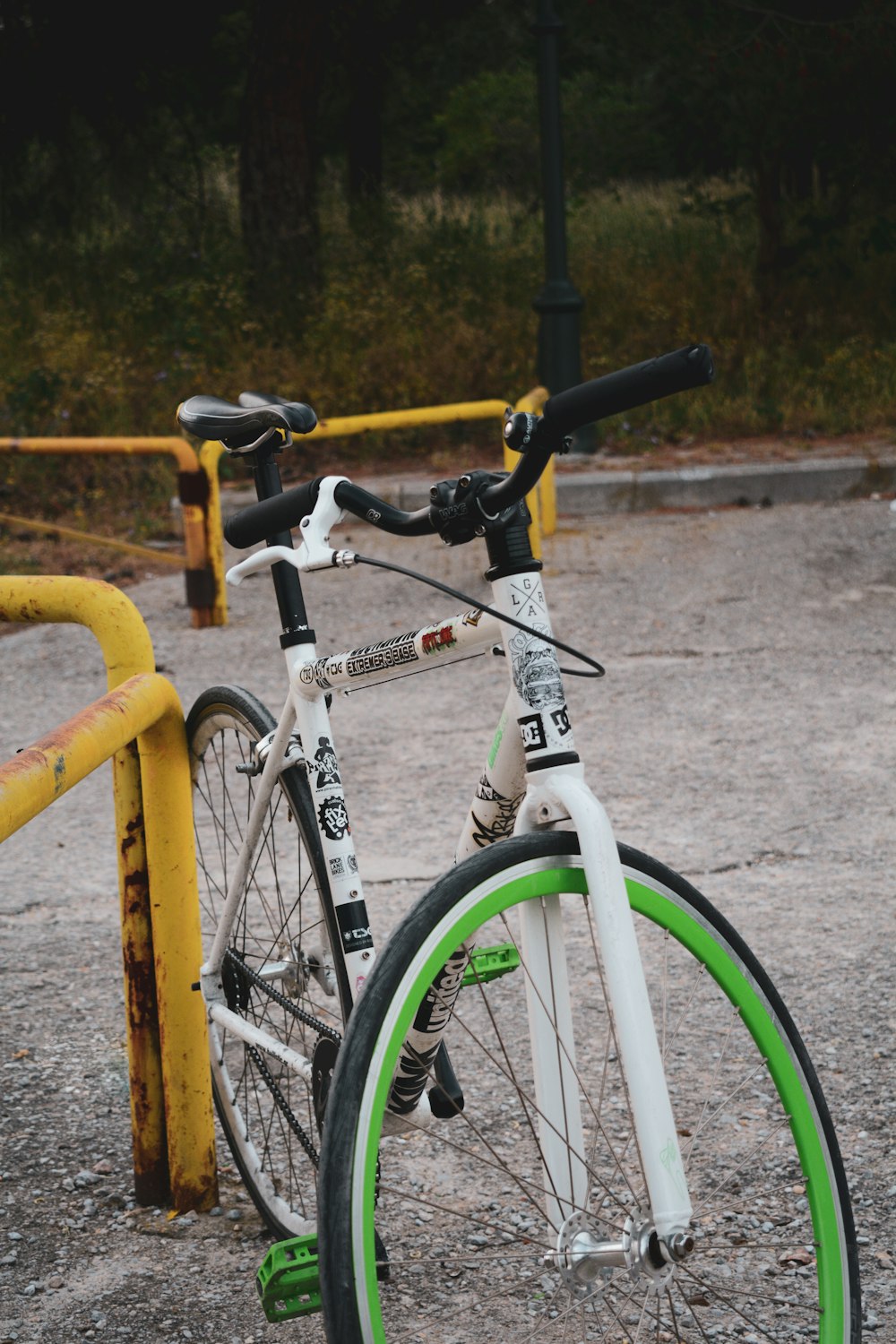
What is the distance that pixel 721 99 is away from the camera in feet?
38.8

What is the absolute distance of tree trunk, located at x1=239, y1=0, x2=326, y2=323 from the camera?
1250cm

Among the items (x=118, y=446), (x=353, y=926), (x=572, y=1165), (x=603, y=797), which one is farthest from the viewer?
(x=118, y=446)

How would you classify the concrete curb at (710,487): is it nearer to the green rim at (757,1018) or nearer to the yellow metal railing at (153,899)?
the yellow metal railing at (153,899)

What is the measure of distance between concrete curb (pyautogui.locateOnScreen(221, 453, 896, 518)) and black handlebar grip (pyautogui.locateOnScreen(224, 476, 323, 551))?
267 inches

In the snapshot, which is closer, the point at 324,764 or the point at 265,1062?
the point at 324,764

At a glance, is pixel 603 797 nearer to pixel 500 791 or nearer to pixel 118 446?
pixel 500 791

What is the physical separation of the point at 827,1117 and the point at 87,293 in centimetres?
1304

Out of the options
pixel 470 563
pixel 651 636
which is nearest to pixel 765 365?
pixel 470 563

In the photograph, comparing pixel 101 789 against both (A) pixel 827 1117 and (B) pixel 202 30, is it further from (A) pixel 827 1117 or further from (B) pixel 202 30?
(B) pixel 202 30

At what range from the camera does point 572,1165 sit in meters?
1.91

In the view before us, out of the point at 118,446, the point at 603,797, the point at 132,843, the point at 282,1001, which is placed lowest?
the point at 603,797

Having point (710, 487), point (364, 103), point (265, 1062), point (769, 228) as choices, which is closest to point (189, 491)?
point (710, 487)

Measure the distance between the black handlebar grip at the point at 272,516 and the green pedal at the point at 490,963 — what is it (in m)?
0.65

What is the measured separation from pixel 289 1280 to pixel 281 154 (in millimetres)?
12230
